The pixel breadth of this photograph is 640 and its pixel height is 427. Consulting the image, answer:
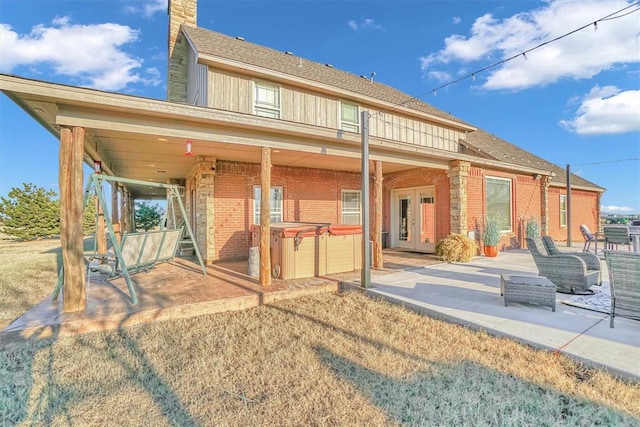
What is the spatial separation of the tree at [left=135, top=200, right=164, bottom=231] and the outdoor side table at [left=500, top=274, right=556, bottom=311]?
947 inches

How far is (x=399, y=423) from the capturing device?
214cm

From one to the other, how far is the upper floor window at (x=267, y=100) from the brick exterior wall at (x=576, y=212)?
44.9 feet

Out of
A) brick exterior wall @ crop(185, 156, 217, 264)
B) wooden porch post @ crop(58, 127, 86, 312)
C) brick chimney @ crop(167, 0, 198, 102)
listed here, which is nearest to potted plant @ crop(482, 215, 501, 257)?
brick exterior wall @ crop(185, 156, 217, 264)

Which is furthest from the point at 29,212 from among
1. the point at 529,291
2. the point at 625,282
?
the point at 625,282

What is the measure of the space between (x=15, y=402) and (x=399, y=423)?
3.23 m

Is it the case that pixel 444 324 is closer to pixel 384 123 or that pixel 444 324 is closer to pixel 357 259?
pixel 357 259

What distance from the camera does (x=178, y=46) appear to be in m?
10.7

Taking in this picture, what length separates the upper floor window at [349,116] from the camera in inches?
413

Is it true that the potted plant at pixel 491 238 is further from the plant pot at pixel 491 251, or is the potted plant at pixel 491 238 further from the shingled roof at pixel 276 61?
the shingled roof at pixel 276 61

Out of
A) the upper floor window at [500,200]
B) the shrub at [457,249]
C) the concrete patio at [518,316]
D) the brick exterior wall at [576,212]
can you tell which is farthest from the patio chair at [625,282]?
the brick exterior wall at [576,212]

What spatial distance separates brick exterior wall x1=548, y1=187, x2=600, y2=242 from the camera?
1432cm

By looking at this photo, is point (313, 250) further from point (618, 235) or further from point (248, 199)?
point (618, 235)

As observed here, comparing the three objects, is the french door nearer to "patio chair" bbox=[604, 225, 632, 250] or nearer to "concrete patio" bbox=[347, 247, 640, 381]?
"concrete patio" bbox=[347, 247, 640, 381]

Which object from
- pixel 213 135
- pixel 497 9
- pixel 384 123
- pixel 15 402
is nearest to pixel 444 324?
pixel 15 402
